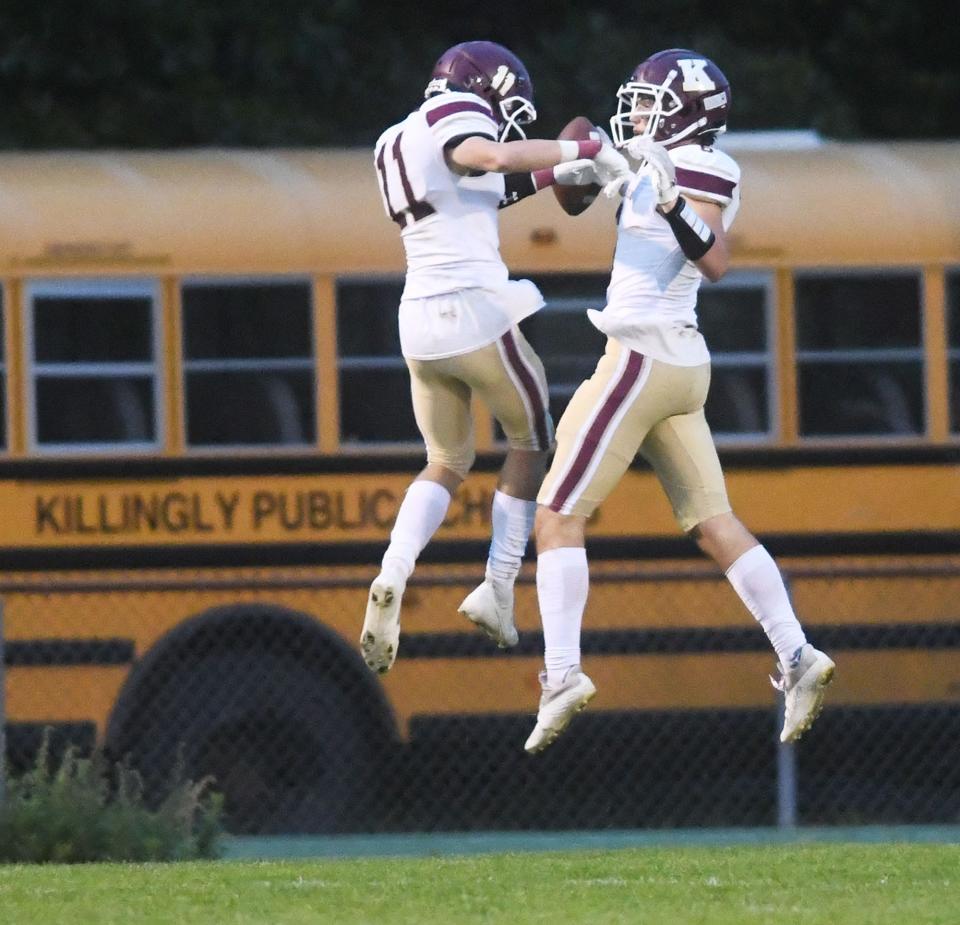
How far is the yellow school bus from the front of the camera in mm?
12141

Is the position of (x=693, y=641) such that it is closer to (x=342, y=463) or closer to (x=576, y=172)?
(x=342, y=463)

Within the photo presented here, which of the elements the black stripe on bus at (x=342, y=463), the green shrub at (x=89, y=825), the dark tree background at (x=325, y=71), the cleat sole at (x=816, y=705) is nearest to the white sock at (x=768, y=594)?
the cleat sole at (x=816, y=705)

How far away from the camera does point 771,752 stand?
485 inches

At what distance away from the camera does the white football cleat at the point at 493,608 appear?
863cm

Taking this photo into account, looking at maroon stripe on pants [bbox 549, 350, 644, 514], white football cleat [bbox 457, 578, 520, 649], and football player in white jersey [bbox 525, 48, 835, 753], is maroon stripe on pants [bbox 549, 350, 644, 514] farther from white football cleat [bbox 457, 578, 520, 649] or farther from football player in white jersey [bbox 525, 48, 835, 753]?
white football cleat [bbox 457, 578, 520, 649]

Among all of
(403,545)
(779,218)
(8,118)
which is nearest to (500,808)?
(779,218)

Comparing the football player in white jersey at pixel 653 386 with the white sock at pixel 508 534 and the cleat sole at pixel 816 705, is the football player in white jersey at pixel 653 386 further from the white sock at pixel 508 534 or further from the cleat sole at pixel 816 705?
the white sock at pixel 508 534

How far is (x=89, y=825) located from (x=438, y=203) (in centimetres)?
Result: 322

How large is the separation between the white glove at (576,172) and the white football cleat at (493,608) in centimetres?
123

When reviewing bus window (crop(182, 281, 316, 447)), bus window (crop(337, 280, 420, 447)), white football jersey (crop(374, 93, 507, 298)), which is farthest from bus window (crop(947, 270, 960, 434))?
white football jersey (crop(374, 93, 507, 298))

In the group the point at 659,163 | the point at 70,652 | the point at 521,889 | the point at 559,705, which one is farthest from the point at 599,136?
the point at 70,652

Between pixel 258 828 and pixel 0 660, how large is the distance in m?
1.77

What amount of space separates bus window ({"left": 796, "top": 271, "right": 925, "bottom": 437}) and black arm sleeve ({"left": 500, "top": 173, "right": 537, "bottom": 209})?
4.12 metres

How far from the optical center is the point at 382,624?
8391mm
